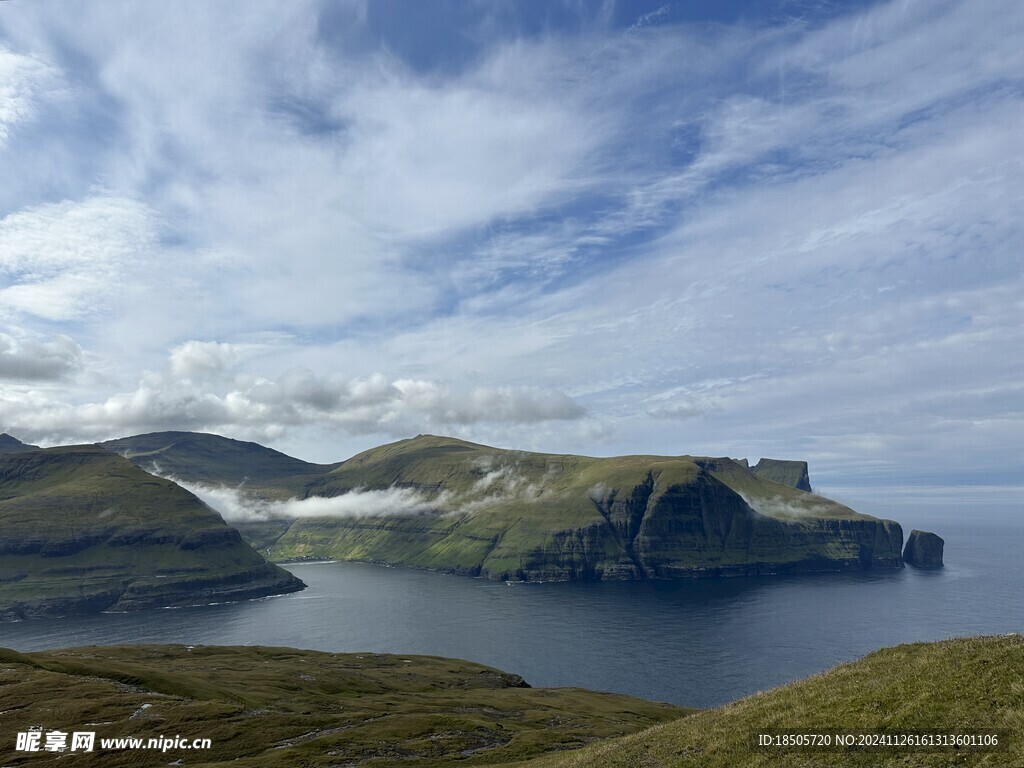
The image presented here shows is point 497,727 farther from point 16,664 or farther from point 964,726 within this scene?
point 16,664

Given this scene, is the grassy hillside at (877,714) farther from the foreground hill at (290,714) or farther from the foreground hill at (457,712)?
the foreground hill at (290,714)

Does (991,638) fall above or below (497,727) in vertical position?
above

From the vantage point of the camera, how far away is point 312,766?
200 ft

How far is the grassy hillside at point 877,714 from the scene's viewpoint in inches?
1040

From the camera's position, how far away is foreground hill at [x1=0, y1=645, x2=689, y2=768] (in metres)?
65.3

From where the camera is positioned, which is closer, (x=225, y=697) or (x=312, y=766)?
(x=312, y=766)

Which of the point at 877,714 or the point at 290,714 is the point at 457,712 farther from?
the point at 877,714

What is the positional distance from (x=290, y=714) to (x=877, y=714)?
7679 centimetres

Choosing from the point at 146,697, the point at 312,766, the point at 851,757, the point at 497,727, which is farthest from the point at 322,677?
the point at 851,757

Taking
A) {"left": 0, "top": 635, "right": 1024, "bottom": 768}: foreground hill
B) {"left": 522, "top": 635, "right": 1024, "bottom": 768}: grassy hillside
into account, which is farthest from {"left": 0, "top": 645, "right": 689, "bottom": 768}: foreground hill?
{"left": 522, "top": 635, "right": 1024, "bottom": 768}: grassy hillside

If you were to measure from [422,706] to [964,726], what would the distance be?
90712mm

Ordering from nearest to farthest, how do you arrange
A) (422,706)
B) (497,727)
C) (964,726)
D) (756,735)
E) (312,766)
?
(964,726), (756,735), (312,766), (497,727), (422,706)

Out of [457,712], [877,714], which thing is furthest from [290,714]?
[877,714]

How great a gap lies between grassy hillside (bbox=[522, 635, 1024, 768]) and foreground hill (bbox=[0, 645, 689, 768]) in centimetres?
3740
